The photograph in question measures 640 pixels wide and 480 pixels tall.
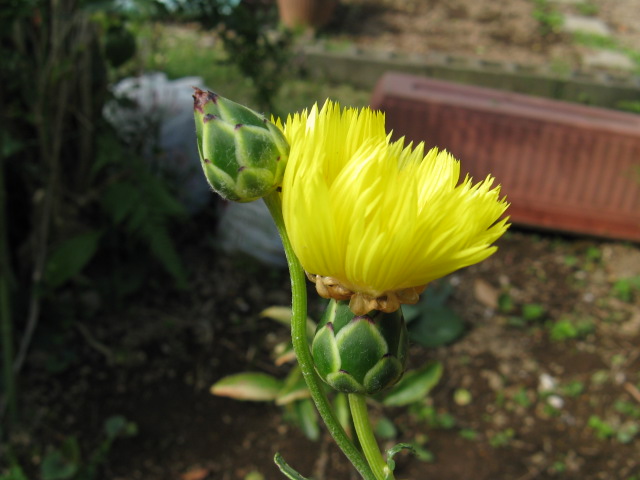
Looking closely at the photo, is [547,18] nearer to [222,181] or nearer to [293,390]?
[293,390]

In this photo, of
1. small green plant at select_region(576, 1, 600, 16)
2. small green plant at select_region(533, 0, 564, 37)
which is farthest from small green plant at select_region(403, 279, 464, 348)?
small green plant at select_region(576, 1, 600, 16)

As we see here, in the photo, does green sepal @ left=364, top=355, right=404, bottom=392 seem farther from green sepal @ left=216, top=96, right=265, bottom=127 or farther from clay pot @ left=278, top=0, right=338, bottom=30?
clay pot @ left=278, top=0, right=338, bottom=30

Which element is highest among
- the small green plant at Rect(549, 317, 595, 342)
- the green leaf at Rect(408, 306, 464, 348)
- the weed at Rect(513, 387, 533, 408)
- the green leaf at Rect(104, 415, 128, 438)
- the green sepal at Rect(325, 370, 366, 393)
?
the green sepal at Rect(325, 370, 366, 393)

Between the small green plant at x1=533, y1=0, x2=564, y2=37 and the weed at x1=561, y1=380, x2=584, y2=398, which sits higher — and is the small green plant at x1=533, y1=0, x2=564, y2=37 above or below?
above

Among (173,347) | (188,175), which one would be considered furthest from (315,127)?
(188,175)

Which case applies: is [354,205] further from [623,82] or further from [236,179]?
[623,82]

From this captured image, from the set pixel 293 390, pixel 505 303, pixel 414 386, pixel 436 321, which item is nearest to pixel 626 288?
pixel 505 303

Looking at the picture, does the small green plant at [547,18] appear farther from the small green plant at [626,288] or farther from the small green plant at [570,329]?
the small green plant at [570,329]
